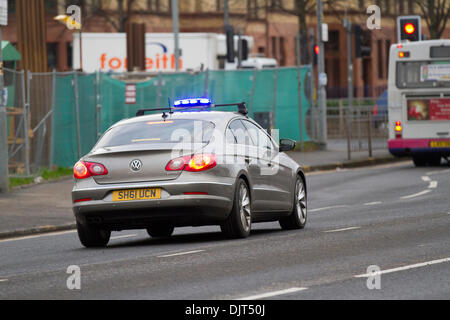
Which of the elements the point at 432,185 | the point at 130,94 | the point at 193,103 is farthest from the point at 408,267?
the point at 130,94

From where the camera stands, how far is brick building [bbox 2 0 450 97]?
204 feet

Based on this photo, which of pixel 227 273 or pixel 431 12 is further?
pixel 431 12

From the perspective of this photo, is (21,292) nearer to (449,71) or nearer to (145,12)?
(449,71)

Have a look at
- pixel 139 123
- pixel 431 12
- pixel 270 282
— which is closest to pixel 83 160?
pixel 139 123

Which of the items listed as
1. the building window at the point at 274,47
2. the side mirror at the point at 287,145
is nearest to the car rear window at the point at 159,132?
the side mirror at the point at 287,145

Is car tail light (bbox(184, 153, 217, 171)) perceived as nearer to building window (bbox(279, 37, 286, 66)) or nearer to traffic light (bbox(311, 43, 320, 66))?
traffic light (bbox(311, 43, 320, 66))

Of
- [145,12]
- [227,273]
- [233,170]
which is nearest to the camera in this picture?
[227,273]

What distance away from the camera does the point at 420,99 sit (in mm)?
31828

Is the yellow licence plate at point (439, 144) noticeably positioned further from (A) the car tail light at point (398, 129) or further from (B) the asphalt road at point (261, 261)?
(B) the asphalt road at point (261, 261)

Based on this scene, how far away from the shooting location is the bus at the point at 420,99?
103ft

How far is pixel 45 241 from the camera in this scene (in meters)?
16.4

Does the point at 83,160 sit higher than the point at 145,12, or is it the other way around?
the point at 145,12

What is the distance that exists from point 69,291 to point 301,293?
184 centimetres

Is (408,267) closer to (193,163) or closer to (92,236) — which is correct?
(193,163)
